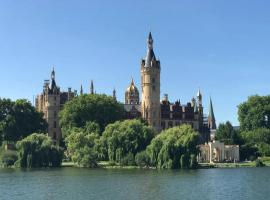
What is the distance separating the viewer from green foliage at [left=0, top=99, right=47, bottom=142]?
107 meters

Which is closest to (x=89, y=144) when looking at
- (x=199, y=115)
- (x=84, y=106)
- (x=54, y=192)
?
(x=84, y=106)

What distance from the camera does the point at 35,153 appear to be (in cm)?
8488

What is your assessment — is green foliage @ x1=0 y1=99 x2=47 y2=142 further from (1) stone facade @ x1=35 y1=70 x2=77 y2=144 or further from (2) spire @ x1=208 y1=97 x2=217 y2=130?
(2) spire @ x1=208 y1=97 x2=217 y2=130

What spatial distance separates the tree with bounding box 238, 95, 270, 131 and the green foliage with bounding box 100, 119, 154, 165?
39.2 m

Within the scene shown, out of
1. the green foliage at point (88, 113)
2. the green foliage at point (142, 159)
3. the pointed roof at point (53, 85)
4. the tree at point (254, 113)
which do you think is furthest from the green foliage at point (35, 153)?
the tree at point (254, 113)

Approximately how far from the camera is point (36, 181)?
56.6 m

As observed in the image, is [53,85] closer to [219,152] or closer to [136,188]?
[219,152]

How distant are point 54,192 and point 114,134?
38871 millimetres

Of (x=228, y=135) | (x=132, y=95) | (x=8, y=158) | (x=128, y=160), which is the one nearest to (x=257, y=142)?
(x=228, y=135)

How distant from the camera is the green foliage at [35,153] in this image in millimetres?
84688

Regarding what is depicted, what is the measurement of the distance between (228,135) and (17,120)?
1536 inches

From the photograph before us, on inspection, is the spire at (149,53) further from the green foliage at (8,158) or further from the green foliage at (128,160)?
the green foliage at (128,160)

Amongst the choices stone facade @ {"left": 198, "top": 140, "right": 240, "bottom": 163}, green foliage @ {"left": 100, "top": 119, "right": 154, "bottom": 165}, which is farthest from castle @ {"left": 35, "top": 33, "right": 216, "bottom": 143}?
green foliage @ {"left": 100, "top": 119, "right": 154, "bottom": 165}

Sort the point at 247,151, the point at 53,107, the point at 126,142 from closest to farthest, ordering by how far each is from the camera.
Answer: the point at 126,142 < the point at 247,151 < the point at 53,107
